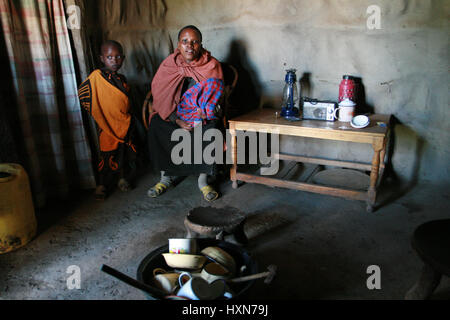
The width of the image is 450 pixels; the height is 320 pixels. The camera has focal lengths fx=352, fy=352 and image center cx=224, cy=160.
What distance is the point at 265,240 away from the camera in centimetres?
242

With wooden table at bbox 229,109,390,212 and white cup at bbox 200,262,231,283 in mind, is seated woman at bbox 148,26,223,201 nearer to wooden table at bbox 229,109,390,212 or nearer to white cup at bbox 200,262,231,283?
wooden table at bbox 229,109,390,212

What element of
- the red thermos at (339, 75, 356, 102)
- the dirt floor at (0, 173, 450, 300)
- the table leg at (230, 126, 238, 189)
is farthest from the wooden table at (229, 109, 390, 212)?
the red thermos at (339, 75, 356, 102)

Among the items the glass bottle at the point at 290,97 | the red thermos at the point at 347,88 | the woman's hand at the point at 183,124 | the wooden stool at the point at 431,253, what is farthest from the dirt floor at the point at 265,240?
the red thermos at the point at 347,88

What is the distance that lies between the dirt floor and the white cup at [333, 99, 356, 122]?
69cm

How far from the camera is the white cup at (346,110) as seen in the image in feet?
9.30

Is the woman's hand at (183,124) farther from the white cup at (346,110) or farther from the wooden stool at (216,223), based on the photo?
the white cup at (346,110)

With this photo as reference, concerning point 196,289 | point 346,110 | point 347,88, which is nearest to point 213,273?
point 196,289

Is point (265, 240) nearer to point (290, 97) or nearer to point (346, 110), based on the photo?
point (346, 110)

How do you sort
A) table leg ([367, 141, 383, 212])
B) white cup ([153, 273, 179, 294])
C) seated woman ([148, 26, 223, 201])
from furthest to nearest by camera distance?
1. seated woman ([148, 26, 223, 201])
2. table leg ([367, 141, 383, 212])
3. white cup ([153, 273, 179, 294])

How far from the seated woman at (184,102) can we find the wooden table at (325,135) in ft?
0.92

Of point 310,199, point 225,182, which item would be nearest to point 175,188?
point 225,182

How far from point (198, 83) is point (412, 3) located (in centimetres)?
187

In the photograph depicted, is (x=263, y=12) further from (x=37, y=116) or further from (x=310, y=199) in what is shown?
(x=37, y=116)

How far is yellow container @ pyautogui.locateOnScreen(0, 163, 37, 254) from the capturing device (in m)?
2.19
